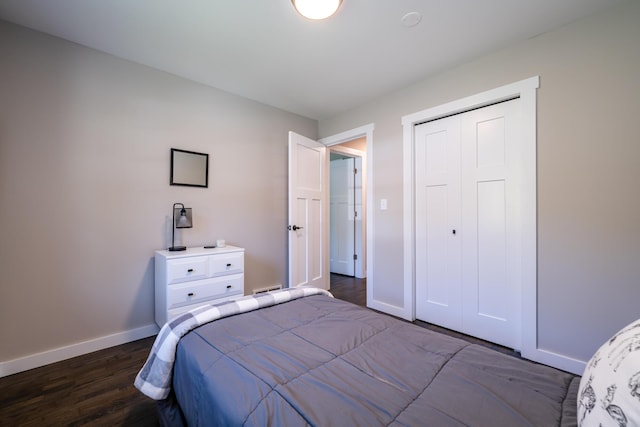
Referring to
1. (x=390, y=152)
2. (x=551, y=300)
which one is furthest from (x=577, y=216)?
(x=390, y=152)

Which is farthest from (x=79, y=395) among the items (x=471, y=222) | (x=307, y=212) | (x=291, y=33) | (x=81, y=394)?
(x=471, y=222)

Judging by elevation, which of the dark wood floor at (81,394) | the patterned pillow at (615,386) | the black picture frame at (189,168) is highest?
the black picture frame at (189,168)

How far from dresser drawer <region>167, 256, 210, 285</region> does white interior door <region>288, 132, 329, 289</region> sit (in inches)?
40.6

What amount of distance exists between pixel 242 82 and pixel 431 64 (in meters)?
1.84

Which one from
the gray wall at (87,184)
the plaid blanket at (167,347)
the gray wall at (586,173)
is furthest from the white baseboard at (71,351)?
the gray wall at (586,173)

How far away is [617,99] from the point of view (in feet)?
5.50

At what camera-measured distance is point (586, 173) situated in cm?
178

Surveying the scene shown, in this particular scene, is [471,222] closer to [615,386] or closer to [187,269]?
[615,386]

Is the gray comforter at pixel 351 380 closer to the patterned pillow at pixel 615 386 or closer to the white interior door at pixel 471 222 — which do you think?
the patterned pillow at pixel 615 386

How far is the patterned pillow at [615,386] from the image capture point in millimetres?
A: 472

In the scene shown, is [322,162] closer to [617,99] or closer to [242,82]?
[242,82]

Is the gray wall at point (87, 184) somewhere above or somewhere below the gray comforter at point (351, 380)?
above

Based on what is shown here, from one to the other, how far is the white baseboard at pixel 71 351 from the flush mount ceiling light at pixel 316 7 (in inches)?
111

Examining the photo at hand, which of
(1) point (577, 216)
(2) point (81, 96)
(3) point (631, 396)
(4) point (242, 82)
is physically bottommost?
(3) point (631, 396)
